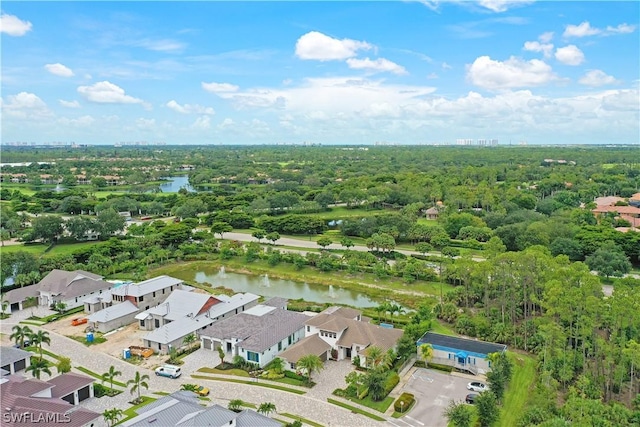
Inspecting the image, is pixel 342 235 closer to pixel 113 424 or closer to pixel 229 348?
pixel 229 348

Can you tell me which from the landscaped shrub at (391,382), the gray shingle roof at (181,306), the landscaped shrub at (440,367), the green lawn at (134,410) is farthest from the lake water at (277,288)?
the green lawn at (134,410)

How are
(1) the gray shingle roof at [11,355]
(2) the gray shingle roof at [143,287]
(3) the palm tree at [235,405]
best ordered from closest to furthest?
(3) the palm tree at [235,405] → (1) the gray shingle roof at [11,355] → (2) the gray shingle roof at [143,287]

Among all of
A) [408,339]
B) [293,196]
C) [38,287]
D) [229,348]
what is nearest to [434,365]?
[408,339]

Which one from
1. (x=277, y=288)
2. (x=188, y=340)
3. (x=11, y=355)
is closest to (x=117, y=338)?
(x=188, y=340)

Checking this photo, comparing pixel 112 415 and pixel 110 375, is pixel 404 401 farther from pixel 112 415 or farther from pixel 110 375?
pixel 110 375

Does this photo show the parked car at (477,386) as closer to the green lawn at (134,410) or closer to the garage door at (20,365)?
the green lawn at (134,410)
